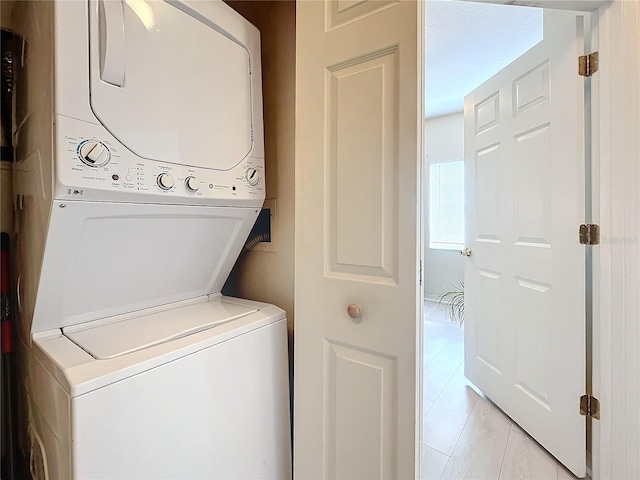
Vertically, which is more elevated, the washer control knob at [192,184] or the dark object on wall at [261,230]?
the washer control knob at [192,184]

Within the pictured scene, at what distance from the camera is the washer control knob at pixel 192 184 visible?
0.96m

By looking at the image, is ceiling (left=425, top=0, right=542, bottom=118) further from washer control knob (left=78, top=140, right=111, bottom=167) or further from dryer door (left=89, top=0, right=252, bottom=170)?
washer control knob (left=78, top=140, right=111, bottom=167)

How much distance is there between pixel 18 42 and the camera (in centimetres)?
95

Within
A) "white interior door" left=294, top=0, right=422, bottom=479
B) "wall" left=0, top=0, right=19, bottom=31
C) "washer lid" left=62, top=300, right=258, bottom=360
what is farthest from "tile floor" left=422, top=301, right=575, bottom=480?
"wall" left=0, top=0, right=19, bottom=31

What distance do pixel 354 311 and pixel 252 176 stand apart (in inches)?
24.0

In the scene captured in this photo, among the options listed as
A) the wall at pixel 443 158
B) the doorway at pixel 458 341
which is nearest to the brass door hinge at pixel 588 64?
the doorway at pixel 458 341

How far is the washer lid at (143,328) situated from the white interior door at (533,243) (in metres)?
1.46

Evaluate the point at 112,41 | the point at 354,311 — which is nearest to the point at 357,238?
the point at 354,311

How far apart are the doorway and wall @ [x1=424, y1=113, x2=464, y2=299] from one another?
1 cm

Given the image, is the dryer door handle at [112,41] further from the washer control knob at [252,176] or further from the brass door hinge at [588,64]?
the brass door hinge at [588,64]

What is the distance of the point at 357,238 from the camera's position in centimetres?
99

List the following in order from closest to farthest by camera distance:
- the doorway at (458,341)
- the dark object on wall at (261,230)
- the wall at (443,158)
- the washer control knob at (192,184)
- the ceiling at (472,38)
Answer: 1. the washer control knob at (192,184)
2. the dark object on wall at (261,230)
3. the doorway at (458,341)
4. the ceiling at (472,38)
5. the wall at (443,158)

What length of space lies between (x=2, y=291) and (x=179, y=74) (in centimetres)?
92

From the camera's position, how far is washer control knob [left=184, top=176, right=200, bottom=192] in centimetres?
96
